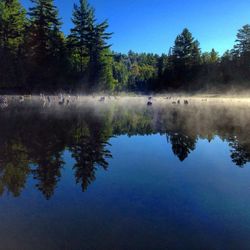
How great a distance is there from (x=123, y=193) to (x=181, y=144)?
495 cm

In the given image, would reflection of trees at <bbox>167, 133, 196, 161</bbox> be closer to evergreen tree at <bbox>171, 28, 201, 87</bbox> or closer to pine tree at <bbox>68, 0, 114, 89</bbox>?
pine tree at <bbox>68, 0, 114, 89</bbox>

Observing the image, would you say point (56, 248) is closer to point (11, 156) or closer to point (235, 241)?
point (235, 241)

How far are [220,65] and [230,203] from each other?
58.0 meters

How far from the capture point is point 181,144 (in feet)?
33.2

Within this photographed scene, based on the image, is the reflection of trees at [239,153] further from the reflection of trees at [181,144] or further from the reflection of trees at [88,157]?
the reflection of trees at [88,157]

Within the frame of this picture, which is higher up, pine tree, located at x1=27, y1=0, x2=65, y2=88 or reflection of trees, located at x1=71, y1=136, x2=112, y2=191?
pine tree, located at x1=27, y1=0, x2=65, y2=88

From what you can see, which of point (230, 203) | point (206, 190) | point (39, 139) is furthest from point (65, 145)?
point (230, 203)

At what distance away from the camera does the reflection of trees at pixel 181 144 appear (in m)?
8.92

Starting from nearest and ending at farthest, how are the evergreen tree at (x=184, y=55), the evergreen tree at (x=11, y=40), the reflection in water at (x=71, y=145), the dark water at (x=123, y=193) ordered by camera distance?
the dark water at (x=123, y=193)
the reflection in water at (x=71, y=145)
the evergreen tree at (x=11, y=40)
the evergreen tree at (x=184, y=55)

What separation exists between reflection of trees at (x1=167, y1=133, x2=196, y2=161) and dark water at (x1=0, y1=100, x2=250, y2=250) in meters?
0.03

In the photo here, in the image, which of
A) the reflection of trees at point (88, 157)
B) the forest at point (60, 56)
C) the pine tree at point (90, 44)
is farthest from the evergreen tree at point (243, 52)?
the reflection of trees at point (88, 157)

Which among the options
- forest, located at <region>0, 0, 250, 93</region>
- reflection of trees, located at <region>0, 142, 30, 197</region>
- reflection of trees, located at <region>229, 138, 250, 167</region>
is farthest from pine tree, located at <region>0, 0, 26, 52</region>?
reflection of trees, located at <region>229, 138, 250, 167</region>

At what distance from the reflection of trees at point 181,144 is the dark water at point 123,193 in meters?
0.03

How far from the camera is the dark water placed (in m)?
3.93
